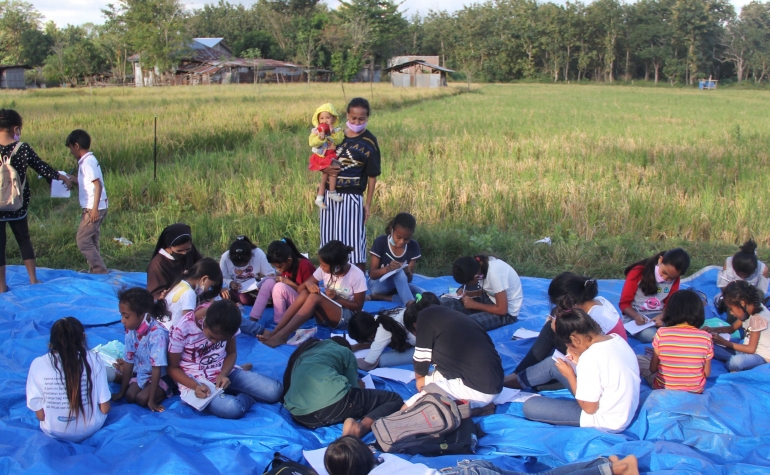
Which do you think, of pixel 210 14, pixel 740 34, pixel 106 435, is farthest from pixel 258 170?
pixel 210 14

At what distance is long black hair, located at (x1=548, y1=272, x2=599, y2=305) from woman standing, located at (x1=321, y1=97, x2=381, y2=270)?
81.8 inches

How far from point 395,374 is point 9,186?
398 centimetres

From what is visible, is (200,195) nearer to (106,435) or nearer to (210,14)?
(106,435)

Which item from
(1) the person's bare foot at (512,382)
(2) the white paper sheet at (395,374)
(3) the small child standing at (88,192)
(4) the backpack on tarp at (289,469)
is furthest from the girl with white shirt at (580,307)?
(3) the small child standing at (88,192)

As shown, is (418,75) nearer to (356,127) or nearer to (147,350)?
(356,127)

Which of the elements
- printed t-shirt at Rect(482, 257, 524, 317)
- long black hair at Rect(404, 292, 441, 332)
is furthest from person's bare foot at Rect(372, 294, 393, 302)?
long black hair at Rect(404, 292, 441, 332)

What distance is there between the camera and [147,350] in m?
3.66

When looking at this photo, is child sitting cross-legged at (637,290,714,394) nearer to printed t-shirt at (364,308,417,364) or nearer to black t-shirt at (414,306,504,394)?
black t-shirt at (414,306,504,394)

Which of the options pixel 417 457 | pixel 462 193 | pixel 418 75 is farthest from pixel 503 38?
pixel 417 457

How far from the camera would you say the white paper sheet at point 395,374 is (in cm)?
415

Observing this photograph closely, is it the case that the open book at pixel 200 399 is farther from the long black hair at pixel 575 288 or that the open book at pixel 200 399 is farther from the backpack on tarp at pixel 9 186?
the backpack on tarp at pixel 9 186

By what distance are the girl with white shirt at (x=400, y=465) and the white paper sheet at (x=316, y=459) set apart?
291mm

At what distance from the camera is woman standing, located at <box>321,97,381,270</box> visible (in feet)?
17.8

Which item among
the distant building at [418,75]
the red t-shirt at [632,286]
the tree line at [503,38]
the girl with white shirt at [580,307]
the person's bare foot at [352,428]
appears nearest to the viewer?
the person's bare foot at [352,428]
